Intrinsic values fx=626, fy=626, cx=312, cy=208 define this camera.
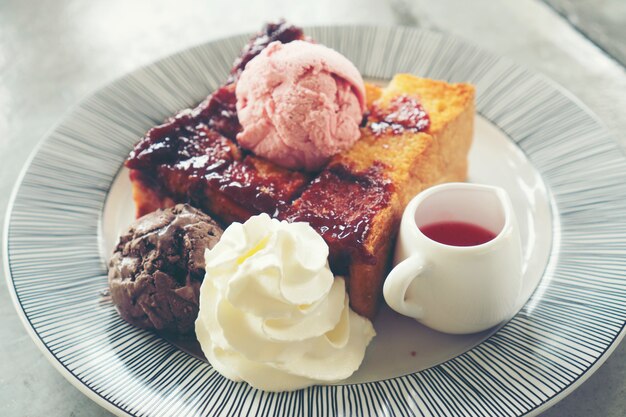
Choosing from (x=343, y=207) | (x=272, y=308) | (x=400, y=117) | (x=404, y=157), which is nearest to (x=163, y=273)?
(x=272, y=308)

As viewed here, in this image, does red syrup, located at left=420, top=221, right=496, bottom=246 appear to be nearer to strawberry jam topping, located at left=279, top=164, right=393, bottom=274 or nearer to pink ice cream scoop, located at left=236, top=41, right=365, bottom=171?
strawberry jam topping, located at left=279, top=164, right=393, bottom=274

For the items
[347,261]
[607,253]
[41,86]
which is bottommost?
[41,86]

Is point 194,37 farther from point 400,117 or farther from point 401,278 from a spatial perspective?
point 401,278

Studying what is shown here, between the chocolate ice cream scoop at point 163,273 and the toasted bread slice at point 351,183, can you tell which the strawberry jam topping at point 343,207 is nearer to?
the toasted bread slice at point 351,183

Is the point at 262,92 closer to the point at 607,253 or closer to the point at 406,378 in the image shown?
the point at 406,378

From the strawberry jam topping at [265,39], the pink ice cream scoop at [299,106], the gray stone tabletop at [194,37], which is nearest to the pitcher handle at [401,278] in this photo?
the pink ice cream scoop at [299,106]

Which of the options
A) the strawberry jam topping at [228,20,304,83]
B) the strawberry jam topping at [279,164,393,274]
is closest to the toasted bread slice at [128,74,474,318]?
the strawberry jam topping at [279,164,393,274]

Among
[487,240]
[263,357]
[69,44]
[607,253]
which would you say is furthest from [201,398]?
[69,44]
